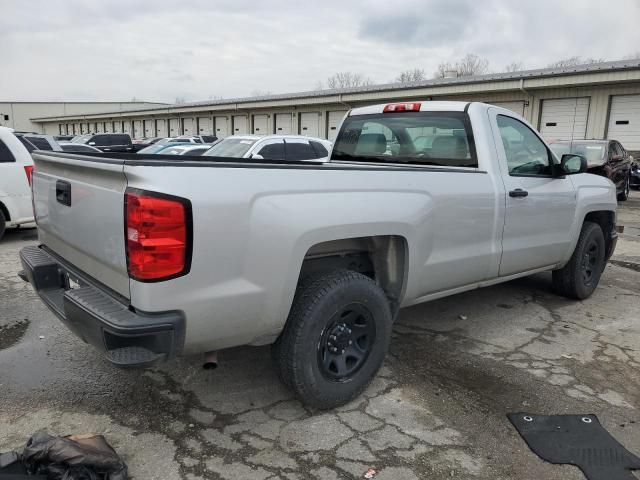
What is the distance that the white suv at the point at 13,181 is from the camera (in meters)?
7.79

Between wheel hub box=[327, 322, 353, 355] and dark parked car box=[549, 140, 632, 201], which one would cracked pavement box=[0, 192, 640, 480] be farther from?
dark parked car box=[549, 140, 632, 201]

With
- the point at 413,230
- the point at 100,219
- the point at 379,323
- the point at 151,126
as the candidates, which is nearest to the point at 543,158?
the point at 413,230

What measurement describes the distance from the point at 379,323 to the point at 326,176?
1.02 m

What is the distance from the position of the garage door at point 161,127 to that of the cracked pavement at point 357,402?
45764mm

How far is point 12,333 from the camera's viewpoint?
4.45m

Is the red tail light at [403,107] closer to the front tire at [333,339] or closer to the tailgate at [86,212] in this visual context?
the front tire at [333,339]

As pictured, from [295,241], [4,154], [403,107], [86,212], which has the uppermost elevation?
[403,107]

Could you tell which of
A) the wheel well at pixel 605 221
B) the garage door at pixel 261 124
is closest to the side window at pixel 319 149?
the wheel well at pixel 605 221

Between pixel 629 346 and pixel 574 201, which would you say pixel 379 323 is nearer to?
pixel 629 346

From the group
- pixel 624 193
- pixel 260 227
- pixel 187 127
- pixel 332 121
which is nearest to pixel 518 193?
pixel 260 227

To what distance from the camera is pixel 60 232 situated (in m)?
3.15

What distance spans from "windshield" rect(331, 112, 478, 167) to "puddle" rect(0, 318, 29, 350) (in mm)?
3200

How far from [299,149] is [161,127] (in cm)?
4103

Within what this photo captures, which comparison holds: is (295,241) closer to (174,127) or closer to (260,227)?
(260,227)
